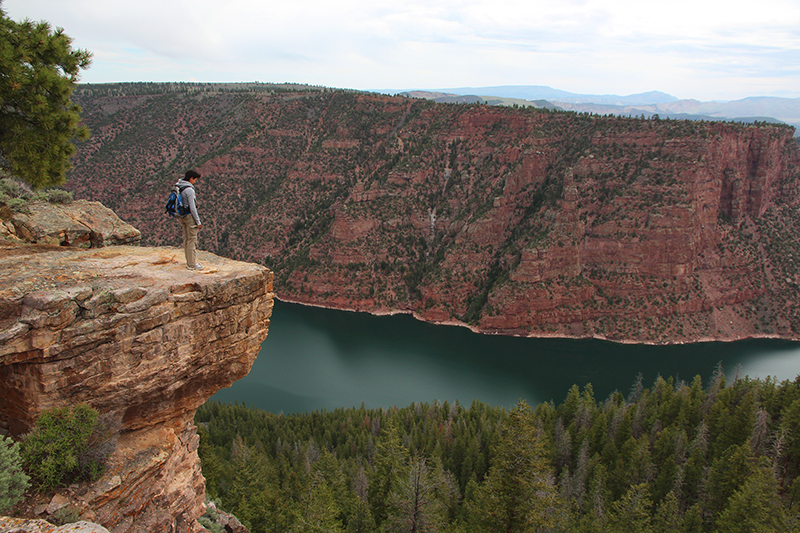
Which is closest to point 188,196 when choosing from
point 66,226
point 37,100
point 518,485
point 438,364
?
point 37,100

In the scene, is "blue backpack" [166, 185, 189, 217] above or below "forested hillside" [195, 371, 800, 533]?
above

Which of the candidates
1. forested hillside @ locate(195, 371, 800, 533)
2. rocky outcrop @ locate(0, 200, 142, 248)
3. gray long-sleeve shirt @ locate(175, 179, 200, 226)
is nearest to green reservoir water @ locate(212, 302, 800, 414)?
forested hillside @ locate(195, 371, 800, 533)

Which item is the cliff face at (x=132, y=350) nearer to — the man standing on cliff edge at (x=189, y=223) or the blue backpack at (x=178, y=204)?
the man standing on cliff edge at (x=189, y=223)

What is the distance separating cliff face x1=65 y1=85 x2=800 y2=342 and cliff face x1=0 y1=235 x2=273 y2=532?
3164 inches

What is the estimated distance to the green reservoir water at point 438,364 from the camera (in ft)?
221

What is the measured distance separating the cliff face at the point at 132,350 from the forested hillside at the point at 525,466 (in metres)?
10.2

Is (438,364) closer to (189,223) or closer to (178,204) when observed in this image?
(189,223)

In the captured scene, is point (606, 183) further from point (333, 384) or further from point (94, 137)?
point (94, 137)

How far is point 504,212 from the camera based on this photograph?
3939 inches

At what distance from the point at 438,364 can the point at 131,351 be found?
2711 inches

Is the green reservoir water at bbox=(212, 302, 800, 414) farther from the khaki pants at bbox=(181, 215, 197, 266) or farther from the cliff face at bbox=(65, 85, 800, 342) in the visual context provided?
the khaki pants at bbox=(181, 215, 197, 266)

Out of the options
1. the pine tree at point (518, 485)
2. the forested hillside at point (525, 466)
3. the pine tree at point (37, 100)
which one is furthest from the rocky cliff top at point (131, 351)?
the pine tree at point (518, 485)

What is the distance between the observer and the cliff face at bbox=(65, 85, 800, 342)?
294 feet

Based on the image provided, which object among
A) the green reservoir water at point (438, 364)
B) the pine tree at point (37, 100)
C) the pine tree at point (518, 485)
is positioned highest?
the pine tree at point (37, 100)
